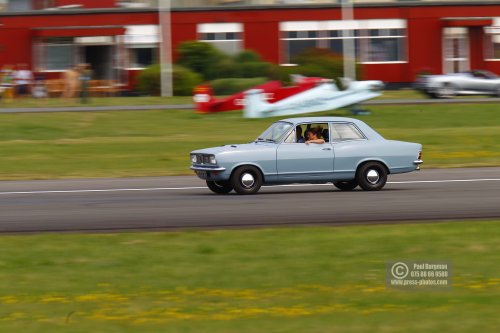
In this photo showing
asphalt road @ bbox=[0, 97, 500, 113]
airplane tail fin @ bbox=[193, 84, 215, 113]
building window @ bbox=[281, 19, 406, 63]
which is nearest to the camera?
airplane tail fin @ bbox=[193, 84, 215, 113]

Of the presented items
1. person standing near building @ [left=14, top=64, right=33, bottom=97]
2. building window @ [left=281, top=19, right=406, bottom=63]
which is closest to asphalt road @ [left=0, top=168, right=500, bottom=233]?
person standing near building @ [left=14, top=64, right=33, bottom=97]

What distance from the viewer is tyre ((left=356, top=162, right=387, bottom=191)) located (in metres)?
17.1

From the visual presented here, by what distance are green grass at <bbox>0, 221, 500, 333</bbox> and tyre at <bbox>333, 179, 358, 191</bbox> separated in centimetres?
485

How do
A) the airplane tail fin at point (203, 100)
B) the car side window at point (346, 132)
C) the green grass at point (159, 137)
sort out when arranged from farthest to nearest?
A: the airplane tail fin at point (203, 100), the green grass at point (159, 137), the car side window at point (346, 132)

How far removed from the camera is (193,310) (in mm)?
8125

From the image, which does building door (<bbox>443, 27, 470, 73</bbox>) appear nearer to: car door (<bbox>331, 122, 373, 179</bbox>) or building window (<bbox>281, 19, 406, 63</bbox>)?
building window (<bbox>281, 19, 406, 63</bbox>)

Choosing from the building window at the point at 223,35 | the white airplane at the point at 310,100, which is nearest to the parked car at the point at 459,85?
the white airplane at the point at 310,100

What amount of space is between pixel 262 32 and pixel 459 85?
1235 cm

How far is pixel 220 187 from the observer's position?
57.1 ft

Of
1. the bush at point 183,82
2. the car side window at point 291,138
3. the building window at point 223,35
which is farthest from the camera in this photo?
the building window at point 223,35

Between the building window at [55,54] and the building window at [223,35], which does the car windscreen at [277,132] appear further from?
the building window at [55,54]

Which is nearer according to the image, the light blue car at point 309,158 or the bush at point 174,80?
the light blue car at point 309,158

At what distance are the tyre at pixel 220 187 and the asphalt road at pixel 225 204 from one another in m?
0.18

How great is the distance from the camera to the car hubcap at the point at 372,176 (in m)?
17.2
